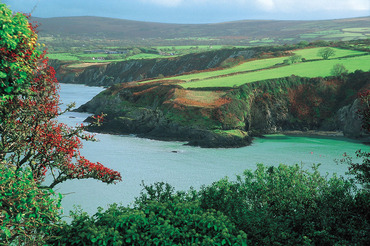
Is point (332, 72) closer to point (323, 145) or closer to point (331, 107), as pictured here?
point (331, 107)

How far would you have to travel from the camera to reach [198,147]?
49625mm

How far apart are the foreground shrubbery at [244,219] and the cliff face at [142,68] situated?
112838mm

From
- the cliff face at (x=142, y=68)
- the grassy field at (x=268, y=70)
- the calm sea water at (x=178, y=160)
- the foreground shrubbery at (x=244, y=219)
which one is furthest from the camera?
the cliff face at (x=142, y=68)

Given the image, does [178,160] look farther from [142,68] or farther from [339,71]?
[142,68]

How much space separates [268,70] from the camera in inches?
2982

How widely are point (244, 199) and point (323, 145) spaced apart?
36.2 metres

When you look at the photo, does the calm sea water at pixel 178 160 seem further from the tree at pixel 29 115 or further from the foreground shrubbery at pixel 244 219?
the foreground shrubbery at pixel 244 219

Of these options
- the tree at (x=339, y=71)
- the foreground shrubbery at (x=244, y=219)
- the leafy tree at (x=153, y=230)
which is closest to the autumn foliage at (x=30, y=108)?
the foreground shrubbery at (x=244, y=219)

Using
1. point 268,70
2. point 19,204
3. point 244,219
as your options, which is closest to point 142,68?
point 268,70

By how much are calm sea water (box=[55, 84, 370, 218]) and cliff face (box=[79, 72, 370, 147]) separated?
2.96m

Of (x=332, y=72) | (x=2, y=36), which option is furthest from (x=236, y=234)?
(x=332, y=72)

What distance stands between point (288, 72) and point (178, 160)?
1405 inches

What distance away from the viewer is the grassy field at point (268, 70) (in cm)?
6819

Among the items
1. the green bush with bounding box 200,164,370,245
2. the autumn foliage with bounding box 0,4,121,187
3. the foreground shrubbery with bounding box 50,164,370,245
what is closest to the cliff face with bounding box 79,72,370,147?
the green bush with bounding box 200,164,370,245
